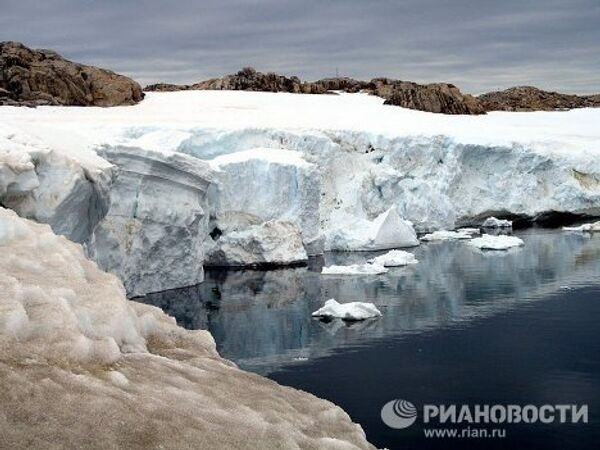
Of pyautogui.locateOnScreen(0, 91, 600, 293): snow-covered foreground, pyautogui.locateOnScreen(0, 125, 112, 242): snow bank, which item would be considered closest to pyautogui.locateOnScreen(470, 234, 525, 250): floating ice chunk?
pyautogui.locateOnScreen(0, 91, 600, 293): snow-covered foreground

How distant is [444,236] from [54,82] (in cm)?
1784

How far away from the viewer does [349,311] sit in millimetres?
15820

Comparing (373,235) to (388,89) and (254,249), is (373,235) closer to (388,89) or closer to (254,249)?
(254,249)

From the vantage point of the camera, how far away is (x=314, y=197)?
24.9 m

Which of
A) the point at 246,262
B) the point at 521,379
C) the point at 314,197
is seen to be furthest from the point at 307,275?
the point at 521,379

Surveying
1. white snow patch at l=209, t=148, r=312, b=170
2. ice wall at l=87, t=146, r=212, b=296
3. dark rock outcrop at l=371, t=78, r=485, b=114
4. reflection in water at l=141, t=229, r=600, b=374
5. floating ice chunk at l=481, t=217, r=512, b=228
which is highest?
dark rock outcrop at l=371, t=78, r=485, b=114

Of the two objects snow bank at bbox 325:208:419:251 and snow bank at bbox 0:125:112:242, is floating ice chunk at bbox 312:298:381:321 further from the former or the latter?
snow bank at bbox 325:208:419:251

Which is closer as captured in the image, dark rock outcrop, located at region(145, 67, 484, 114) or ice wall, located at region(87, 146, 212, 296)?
ice wall, located at region(87, 146, 212, 296)

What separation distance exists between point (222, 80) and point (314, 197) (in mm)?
23175

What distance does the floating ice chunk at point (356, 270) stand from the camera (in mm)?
21094

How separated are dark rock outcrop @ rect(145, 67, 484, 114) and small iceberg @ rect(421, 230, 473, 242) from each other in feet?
42.7

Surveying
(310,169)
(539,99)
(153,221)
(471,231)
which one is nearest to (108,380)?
(153,221)

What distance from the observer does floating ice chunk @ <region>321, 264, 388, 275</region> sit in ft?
69.2

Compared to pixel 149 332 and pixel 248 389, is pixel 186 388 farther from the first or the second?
pixel 149 332
